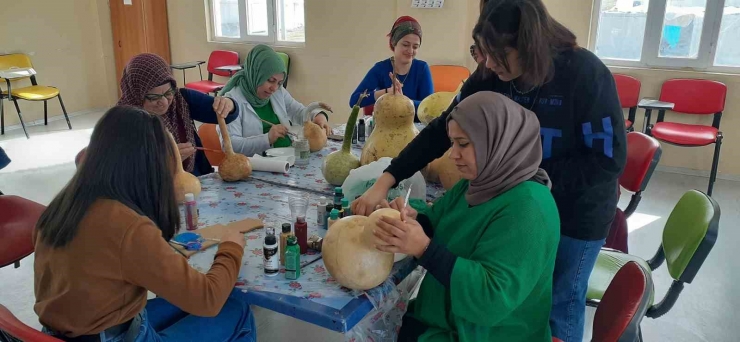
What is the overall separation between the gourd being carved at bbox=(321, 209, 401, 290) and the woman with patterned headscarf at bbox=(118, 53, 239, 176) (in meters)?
1.05

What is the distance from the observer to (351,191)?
208cm

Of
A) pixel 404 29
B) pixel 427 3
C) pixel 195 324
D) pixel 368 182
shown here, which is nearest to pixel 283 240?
pixel 195 324

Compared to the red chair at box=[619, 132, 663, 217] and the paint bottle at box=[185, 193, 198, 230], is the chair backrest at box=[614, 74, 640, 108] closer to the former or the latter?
the red chair at box=[619, 132, 663, 217]

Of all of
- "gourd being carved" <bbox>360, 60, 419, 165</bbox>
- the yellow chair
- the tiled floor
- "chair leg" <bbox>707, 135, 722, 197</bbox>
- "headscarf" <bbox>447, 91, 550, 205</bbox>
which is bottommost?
the tiled floor

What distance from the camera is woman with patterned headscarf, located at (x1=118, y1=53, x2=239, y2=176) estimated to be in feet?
8.03

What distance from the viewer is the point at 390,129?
238 centimetres

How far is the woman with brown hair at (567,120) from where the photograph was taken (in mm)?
1603

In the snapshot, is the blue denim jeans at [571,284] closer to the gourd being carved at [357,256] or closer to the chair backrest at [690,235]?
the chair backrest at [690,235]

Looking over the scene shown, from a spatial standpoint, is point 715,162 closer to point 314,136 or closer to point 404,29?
point 404,29

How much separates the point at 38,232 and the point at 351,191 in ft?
3.39

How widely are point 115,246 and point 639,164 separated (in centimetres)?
216

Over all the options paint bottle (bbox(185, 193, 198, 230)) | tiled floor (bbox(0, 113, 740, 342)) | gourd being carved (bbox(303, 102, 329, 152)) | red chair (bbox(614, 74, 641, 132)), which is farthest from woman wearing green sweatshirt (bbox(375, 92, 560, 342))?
red chair (bbox(614, 74, 641, 132))

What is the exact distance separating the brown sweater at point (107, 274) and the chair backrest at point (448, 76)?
4166 mm

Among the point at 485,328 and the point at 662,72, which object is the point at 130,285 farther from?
the point at 662,72
